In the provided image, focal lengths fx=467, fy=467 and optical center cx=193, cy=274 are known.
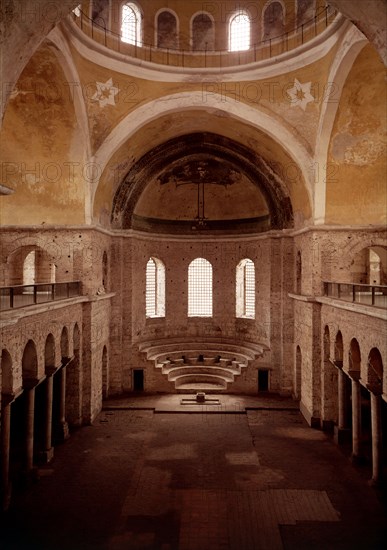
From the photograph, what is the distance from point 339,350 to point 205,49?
40.9ft

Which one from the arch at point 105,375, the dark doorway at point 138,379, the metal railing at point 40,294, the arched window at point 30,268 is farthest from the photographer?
the arched window at point 30,268

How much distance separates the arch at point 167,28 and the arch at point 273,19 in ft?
11.2

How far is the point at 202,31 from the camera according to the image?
18.4 m

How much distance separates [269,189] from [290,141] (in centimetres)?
427

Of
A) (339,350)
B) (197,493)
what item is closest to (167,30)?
(339,350)

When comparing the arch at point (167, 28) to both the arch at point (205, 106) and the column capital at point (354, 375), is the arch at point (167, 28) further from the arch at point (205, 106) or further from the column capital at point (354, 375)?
the column capital at point (354, 375)

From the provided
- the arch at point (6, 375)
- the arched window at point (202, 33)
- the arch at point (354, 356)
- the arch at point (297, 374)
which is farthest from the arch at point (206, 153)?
the arch at point (6, 375)

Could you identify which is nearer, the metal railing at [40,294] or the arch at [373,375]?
the metal railing at [40,294]

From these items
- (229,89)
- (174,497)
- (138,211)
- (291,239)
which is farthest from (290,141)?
(174,497)

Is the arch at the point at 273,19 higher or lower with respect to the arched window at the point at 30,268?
higher

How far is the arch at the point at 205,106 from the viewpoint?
17.9 metres

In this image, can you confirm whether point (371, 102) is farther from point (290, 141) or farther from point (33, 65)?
point (33, 65)

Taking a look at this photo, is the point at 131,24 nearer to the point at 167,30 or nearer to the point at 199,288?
the point at 167,30

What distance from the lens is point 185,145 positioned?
2202 cm
